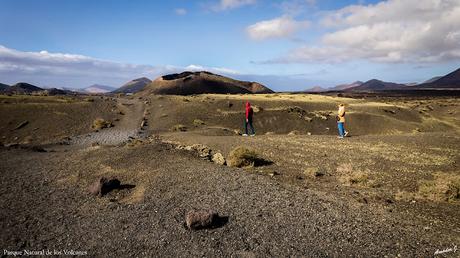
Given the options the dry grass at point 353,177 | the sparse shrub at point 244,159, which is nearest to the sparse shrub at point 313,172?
the dry grass at point 353,177

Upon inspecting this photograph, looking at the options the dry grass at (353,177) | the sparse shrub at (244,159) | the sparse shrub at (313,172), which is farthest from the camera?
the sparse shrub at (244,159)

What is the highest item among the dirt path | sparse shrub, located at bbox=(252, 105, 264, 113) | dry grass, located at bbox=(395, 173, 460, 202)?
sparse shrub, located at bbox=(252, 105, 264, 113)

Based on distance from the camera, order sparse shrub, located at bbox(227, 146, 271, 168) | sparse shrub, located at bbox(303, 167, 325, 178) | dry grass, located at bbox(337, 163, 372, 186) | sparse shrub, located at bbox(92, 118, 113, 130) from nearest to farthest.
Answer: dry grass, located at bbox(337, 163, 372, 186) < sparse shrub, located at bbox(303, 167, 325, 178) < sparse shrub, located at bbox(227, 146, 271, 168) < sparse shrub, located at bbox(92, 118, 113, 130)

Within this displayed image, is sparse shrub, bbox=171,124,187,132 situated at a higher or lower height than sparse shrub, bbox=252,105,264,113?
lower

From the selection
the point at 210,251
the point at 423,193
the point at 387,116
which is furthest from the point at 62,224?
the point at 387,116

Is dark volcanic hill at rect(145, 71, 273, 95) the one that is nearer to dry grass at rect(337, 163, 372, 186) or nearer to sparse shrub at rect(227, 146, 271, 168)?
sparse shrub at rect(227, 146, 271, 168)

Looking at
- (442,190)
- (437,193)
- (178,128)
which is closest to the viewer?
(437,193)

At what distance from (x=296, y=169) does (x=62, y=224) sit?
400 inches

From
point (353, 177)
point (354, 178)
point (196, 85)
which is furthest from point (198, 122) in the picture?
point (196, 85)

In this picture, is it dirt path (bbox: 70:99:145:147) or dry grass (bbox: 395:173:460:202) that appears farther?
dirt path (bbox: 70:99:145:147)

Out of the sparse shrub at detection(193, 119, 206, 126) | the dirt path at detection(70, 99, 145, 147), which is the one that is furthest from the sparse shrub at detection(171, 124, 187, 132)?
the sparse shrub at detection(193, 119, 206, 126)

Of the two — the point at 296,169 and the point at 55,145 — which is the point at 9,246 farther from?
the point at 55,145

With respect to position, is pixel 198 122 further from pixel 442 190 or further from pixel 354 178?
pixel 442 190

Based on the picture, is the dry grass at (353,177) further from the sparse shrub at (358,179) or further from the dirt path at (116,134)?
the dirt path at (116,134)
